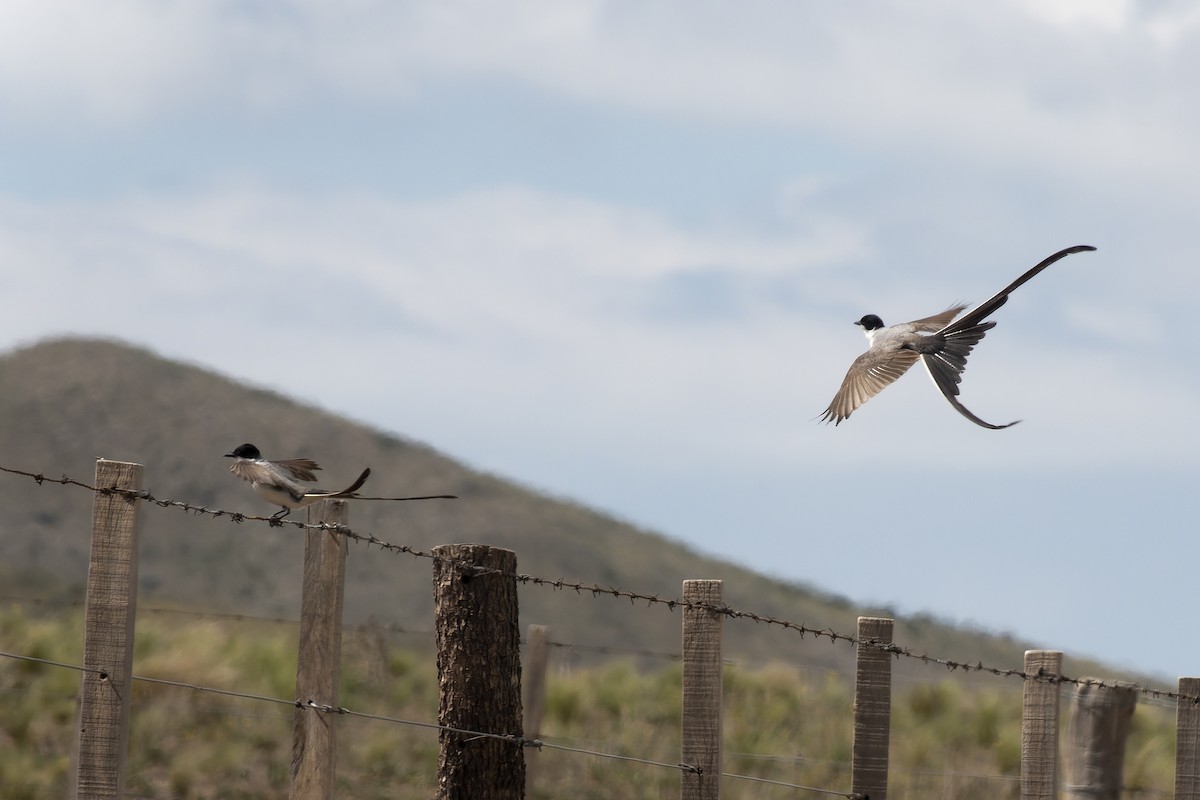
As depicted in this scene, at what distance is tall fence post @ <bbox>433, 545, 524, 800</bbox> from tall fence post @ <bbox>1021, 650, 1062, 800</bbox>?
69.7 inches

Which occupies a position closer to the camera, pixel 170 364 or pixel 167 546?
pixel 167 546

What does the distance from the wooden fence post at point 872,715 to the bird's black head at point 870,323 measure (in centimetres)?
502

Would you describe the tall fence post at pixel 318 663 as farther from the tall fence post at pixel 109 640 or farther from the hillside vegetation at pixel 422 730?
the hillside vegetation at pixel 422 730

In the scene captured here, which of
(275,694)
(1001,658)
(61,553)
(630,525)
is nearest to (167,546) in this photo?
(61,553)

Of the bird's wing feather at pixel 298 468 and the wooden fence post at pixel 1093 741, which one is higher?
the bird's wing feather at pixel 298 468

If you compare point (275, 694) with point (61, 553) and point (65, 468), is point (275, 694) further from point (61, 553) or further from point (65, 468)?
point (65, 468)

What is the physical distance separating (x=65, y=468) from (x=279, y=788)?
4119 centimetres

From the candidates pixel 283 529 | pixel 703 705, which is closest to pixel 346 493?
pixel 703 705

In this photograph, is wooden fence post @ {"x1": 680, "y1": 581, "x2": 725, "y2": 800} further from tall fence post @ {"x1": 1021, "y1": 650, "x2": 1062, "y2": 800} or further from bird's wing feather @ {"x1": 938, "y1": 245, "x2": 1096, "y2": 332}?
bird's wing feather @ {"x1": 938, "y1": 245, "x2": 1096, "y2": 332}

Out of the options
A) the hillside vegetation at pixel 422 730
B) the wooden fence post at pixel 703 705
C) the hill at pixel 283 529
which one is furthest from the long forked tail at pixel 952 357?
the hill at pixel 283 529

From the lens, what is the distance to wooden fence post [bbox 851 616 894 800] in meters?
4.88

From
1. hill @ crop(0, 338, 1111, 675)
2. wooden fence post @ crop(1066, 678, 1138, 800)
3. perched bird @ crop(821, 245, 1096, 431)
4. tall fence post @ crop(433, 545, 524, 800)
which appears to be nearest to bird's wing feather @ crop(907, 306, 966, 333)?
perched bird @ crop(821, 245, 1096, 431)

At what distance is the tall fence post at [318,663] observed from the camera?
461cm

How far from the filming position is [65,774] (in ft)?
42.9
